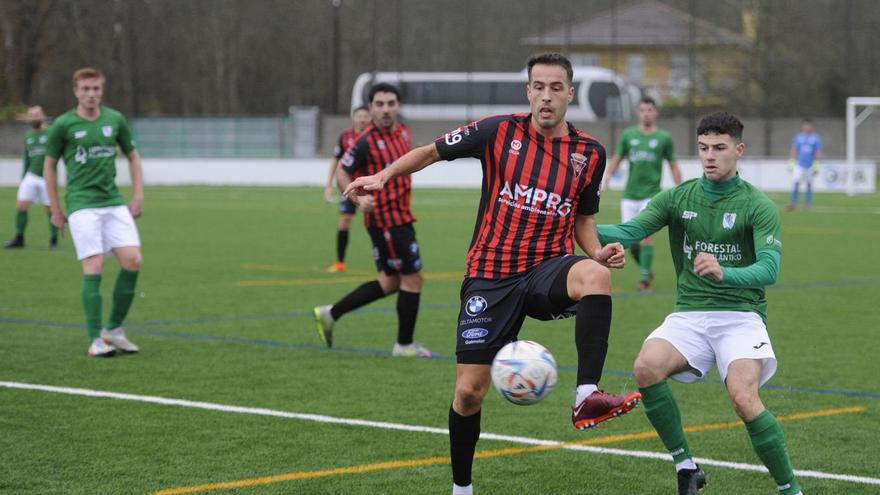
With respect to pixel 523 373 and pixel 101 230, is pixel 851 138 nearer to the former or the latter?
pixel 101 230

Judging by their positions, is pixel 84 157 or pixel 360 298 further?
pixel 360 298

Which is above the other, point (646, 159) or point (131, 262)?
point (646, 159)

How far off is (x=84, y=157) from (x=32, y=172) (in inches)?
428

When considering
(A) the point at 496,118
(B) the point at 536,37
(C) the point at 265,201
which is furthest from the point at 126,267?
(B) the point at 536,37

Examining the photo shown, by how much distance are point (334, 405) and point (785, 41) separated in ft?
138

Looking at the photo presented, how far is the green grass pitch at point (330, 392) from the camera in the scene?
6047mm

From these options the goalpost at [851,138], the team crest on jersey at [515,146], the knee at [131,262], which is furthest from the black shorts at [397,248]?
the goalpost at [851,138]

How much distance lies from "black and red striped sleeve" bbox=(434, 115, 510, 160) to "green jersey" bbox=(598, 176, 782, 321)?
2.33 ft

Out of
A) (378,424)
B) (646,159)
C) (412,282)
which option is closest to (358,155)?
(412,282)

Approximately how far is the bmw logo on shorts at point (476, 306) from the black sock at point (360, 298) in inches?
179

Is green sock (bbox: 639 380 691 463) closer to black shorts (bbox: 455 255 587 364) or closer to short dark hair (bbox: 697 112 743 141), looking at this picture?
black shorts (bbox: 455 255 587 364)

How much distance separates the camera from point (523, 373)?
5156 mm

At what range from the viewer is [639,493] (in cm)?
575

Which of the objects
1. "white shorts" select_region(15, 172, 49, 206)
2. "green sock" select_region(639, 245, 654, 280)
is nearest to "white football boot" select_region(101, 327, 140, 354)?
"green sock" select_region(639, 245, 654, 280)
